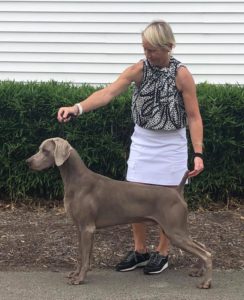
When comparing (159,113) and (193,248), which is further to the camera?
(159,113)

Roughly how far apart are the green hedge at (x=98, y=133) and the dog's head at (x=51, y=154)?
2006 mm

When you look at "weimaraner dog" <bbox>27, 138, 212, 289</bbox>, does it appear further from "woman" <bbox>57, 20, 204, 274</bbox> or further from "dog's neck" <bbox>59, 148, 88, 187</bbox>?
"woman" <bbox>57, 20, 204, 274</bbox>

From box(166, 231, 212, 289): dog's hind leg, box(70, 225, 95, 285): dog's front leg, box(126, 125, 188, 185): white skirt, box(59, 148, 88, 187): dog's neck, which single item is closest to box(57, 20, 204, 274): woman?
box(126, 125, 188, 185): white skirt

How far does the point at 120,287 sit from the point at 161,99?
1.58 meters

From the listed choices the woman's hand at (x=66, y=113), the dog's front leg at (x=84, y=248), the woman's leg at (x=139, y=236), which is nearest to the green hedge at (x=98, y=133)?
the woman's leg at (x=139, y=236)

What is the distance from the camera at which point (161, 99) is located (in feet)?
16.6

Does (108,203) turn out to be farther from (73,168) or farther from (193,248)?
(193,248)

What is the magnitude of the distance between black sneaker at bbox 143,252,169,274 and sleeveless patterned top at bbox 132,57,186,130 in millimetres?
1168

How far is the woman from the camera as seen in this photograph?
16.4ft

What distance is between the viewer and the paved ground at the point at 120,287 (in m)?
4.93

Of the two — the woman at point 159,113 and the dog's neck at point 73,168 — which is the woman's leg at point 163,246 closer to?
the woman at point 159,113

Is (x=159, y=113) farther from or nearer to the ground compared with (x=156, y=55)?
nearer to the ground

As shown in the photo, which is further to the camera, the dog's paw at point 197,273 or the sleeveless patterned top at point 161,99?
the dog's paw at point 197,273

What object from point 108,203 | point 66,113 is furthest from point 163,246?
point 66,113
